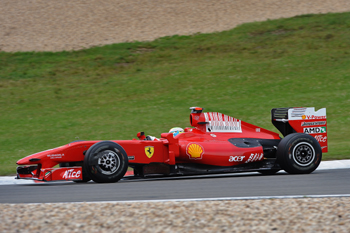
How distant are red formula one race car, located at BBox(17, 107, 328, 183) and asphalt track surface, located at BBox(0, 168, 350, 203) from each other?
0.40 m

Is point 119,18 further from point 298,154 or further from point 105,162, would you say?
point 105,162

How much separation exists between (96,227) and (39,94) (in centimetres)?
1704

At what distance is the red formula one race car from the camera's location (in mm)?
7867

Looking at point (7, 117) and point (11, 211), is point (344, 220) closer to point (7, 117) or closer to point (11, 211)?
point (11, 211)

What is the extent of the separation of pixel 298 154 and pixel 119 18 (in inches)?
897

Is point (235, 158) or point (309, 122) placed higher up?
point (309, 122)

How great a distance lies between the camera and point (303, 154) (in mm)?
8672

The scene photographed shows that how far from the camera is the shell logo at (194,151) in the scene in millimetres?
8422

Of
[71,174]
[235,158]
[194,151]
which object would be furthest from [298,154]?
[71,174]

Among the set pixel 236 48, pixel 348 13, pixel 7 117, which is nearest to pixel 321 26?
pixel 348 13

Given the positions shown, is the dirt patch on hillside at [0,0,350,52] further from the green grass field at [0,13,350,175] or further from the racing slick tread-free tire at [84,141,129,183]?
the racing slick tread-free tire at [84,141,129,183]

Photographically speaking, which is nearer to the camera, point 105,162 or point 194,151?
point 105,162

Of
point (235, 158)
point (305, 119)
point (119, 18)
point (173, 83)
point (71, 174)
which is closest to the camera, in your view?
point (71, 174)

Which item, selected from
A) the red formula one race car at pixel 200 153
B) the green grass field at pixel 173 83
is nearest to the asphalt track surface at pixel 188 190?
the red formula one race car at pixel 200 153
